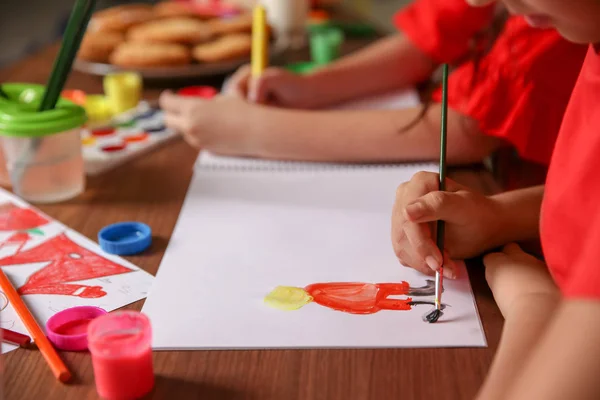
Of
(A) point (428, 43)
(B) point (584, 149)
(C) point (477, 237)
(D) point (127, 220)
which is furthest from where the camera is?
(A) point (428, 43)

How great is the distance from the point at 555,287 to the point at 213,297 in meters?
0.27

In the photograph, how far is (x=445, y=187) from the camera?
0.60 metres

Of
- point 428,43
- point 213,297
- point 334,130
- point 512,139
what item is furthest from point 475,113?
point 213,297

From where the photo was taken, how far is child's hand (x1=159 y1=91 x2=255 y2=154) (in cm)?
86

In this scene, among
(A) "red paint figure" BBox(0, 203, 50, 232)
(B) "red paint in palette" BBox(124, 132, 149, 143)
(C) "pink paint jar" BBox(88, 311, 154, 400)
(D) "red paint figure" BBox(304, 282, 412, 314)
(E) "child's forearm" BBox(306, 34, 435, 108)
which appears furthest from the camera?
(E) "child's forearm" BBox(306, 34, 435, 108)

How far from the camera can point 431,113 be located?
0.84 metres

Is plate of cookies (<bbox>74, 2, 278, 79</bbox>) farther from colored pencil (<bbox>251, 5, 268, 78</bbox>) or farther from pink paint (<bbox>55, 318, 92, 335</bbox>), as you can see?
pink paint (<bbox>55, 318, 92, 335</bbox>)

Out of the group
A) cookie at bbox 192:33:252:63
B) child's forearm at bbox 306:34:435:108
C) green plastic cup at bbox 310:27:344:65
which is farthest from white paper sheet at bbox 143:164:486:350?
green plastic cup at bbox 310:27:344:65

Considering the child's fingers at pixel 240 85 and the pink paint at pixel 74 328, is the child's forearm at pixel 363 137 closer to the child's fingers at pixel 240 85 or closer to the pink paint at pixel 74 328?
the child's fingers at pixel 240 85

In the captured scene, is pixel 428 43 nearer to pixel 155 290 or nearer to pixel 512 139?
pixel 512 139

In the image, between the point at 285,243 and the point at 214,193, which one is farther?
the point at 214,193

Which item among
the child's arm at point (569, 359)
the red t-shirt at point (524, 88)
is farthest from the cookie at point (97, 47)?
the child's arm at point (569, 359)

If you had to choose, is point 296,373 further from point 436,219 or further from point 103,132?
point 103,132

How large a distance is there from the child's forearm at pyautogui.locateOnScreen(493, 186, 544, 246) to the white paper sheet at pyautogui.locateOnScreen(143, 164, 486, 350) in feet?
0.21
